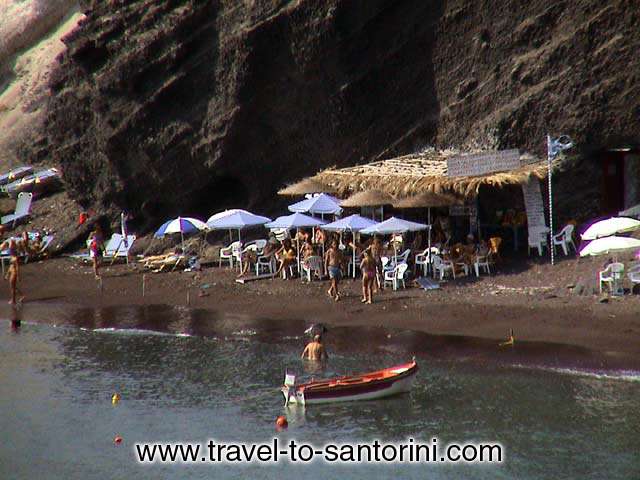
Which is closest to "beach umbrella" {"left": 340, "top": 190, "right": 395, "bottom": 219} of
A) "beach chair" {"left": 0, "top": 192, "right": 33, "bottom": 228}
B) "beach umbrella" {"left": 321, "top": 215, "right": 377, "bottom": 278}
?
"beach umbrella" {"left": 321, "top": 215, "right": 377, "bottom": 278}

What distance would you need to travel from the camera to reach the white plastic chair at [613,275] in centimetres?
2264

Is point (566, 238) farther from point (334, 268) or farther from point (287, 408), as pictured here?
point (287, 408)

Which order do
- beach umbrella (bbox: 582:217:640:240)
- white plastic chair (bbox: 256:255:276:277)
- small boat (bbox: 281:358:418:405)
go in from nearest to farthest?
small boat (bbox: 281:358:418:405) → beach umbrella (bbox: 582:217:640:240) → white plastic chair (bbox: 256:255:276:277)

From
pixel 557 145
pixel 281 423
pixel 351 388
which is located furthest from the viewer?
pixel 557 145

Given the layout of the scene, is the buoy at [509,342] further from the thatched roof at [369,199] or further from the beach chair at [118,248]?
the beach chair at [118,248]

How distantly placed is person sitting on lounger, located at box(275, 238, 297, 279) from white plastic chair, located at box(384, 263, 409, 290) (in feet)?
11.2

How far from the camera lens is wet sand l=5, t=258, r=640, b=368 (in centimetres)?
2131

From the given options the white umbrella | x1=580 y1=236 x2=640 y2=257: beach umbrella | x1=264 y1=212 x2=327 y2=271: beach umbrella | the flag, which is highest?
the flag

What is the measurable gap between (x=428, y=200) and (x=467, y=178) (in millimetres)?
1172

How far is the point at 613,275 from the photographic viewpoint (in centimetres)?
2273

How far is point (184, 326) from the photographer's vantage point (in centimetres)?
2573

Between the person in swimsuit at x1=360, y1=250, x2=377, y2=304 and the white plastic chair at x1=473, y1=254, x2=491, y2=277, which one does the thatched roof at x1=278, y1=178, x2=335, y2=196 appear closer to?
the person in swimsuit at x1=360, y1=250, x2=377, y2=304

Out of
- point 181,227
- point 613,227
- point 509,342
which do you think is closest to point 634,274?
point 613,227

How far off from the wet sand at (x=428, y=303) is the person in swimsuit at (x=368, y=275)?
0.86ft
